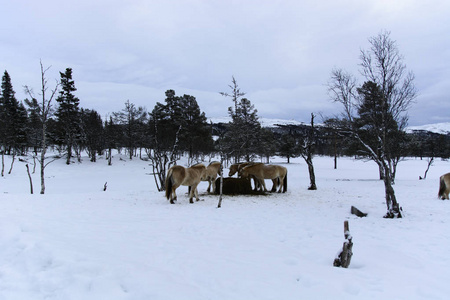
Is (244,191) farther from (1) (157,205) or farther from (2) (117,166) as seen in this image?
(2) (117,166)

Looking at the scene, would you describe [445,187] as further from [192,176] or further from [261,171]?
[192,176]

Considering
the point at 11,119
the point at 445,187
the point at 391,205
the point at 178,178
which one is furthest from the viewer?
the point at 11,119

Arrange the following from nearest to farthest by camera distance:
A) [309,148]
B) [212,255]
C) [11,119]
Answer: [212,255]
[309,148]
[11,119]

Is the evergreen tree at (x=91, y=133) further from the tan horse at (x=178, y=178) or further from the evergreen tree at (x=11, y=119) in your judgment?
the tan horse at (x=178, y=178)

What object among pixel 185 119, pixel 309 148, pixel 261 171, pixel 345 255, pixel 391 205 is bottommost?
pixel 345 255

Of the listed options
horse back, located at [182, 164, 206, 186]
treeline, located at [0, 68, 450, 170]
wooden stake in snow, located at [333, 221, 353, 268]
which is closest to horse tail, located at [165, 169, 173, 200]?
horse back, located at [182, 164, 206, 186]

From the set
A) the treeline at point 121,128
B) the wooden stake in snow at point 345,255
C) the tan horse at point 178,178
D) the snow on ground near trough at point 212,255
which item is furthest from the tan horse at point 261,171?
the treeline at point 121,128

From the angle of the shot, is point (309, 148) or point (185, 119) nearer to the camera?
point (309, 148)

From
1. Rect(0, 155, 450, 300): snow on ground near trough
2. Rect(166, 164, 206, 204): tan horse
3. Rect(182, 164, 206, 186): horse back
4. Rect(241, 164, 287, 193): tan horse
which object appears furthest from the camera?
Rect(241, 164, 287, 193): tan horse

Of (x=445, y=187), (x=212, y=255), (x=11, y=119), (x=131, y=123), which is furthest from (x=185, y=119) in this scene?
(x=212, y=255)

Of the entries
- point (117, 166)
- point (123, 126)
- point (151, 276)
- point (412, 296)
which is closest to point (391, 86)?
point (412, 296)

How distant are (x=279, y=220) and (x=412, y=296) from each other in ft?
14.6

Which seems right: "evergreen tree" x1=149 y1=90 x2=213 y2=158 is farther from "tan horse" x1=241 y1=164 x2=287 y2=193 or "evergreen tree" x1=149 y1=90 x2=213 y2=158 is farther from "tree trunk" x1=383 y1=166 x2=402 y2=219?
"tree trunk" x1=383 y1=166 x2=402 y2=219

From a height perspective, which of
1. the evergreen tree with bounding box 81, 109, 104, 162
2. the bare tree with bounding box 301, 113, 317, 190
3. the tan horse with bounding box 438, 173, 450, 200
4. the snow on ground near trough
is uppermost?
the evergreen tree with bounding box 81, 109, 104, 162
